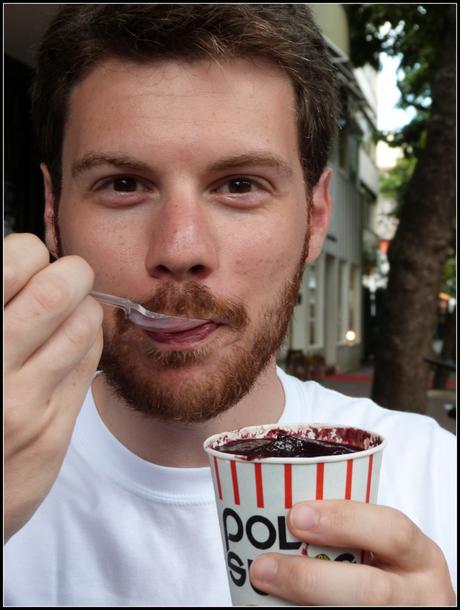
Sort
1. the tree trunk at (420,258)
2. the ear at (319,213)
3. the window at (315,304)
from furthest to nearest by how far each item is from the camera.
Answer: the window at (315,304) → the tree trunk at (420,258) → the ear at (319,213)

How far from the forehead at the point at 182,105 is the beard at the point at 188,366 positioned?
16.7 inches

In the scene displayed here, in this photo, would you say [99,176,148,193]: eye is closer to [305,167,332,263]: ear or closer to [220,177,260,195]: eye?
[220,177,260,195]: eye

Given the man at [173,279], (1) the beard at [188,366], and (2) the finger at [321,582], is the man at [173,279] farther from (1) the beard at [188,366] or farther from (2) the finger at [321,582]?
(2) the finger at [321,582]

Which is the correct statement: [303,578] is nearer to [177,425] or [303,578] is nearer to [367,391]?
[177,425]

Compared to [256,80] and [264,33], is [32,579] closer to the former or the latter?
[256,80]

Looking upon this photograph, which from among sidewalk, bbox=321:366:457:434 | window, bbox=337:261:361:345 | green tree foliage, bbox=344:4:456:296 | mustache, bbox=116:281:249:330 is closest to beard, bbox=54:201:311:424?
mustache, bbox=116:281:249:330

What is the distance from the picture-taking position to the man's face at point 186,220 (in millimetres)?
1680

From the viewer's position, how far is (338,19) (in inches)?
248

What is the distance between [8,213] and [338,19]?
3699 mm

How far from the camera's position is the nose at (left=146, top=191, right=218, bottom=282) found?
160 cm

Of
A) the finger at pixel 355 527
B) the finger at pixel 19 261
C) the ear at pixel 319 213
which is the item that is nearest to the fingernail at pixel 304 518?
the finger at pixel 355 527

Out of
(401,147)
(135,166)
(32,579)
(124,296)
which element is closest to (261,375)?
(124,296)

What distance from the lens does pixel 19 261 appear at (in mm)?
1037

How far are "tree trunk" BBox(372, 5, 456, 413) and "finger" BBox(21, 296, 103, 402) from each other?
11.9 feet
